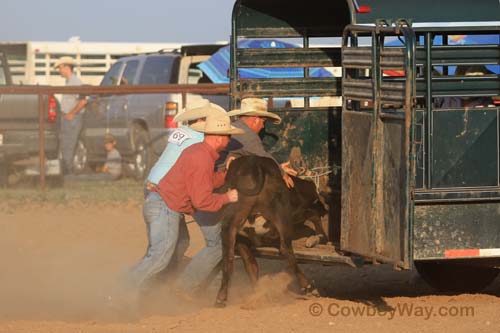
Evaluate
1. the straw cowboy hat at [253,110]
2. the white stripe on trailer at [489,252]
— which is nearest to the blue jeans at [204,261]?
the straw cowboy hat at [253,110]

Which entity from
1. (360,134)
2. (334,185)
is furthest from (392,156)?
(334,185)

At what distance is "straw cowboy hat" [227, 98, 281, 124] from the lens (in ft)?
30.5

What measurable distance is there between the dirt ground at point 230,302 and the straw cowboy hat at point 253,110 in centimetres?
129

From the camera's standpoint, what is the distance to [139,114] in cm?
1836

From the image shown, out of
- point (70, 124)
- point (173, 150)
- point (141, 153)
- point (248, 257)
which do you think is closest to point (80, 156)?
point (70, 124)

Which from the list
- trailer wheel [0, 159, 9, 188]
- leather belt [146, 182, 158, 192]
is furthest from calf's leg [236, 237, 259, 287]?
trailer wheel [0, 159, 9, 188]

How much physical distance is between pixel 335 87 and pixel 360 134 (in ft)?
5.86

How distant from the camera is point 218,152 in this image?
348 inches

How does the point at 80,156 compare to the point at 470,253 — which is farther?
the point at 80,156

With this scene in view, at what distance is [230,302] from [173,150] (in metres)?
1.25

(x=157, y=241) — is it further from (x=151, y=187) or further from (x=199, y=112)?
(x=199, y=112)

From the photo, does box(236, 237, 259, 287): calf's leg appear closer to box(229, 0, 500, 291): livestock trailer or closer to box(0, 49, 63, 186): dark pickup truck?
box(229, 0, 500, 291): livestock trailer

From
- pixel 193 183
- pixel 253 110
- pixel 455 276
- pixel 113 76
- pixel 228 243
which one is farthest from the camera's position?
pixel 113 76

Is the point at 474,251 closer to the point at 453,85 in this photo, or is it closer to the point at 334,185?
the point at 453,85
